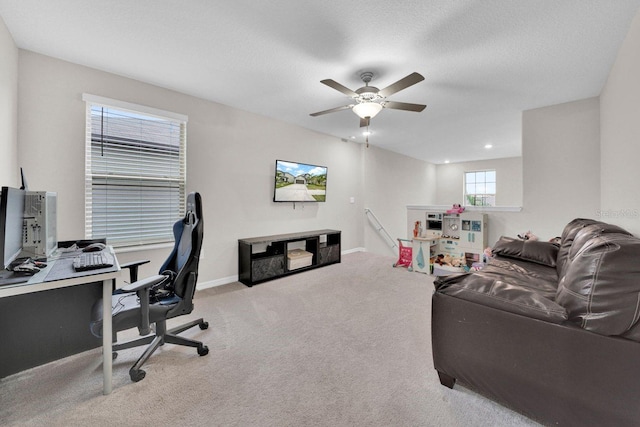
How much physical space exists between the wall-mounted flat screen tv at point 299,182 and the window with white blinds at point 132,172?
145 centimetres

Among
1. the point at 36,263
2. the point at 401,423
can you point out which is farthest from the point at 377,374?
the point at 36,263

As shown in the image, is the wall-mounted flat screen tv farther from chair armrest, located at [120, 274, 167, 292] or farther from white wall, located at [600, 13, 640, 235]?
white wall, located at [600, 13, 640, 235]

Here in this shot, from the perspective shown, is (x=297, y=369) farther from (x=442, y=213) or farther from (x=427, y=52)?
(x=442, y=213)

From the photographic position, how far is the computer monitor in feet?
4.25

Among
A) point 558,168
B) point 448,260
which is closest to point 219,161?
point 448,260

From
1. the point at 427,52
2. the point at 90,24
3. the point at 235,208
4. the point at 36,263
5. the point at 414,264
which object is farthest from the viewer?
the point at 414,264

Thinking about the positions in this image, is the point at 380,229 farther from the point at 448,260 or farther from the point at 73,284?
the point at 73,284

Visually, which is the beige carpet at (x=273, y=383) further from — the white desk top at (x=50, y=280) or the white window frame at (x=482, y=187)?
the white window frame at (x=482, y=187)

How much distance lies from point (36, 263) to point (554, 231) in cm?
547

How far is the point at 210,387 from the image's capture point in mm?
1608

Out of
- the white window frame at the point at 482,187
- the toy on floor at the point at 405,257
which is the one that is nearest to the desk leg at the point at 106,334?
the toy on floor at the point at 405,257

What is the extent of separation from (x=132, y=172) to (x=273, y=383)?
266 cm

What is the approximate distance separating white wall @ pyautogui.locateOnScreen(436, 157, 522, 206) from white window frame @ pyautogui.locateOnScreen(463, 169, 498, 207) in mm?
103

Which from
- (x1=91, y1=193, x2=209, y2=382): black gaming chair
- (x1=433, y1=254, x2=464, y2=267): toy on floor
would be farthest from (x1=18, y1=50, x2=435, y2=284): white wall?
(x1=433, y1=254, x2=464, y2=267): toy on floor
